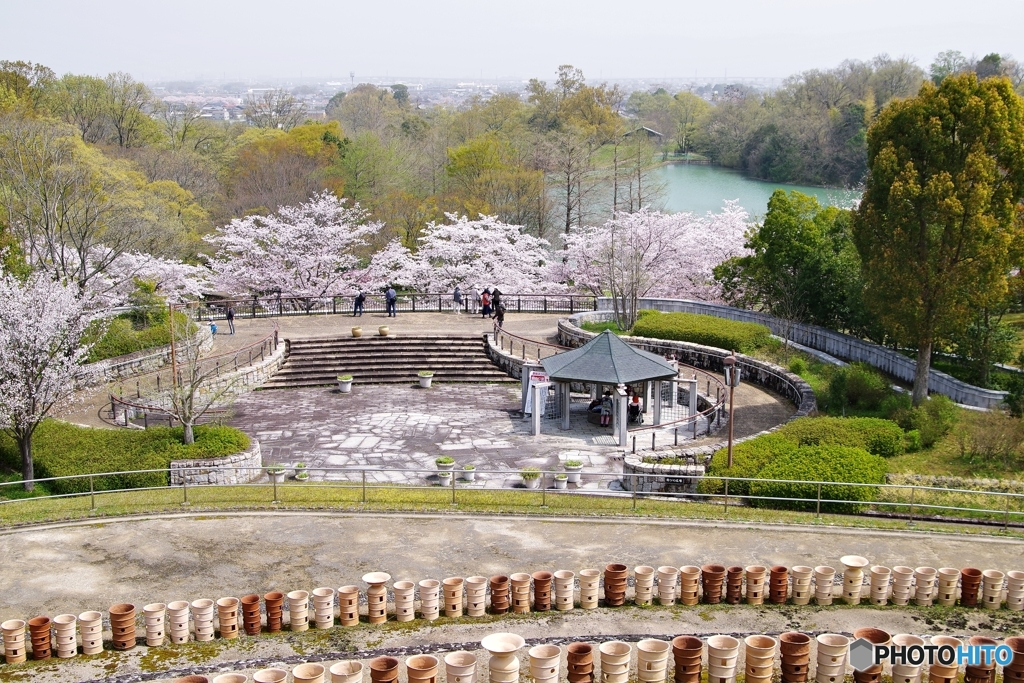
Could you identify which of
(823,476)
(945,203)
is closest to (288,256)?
(945,203)

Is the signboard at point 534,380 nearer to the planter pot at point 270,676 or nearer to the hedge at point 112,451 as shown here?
the hedge at point 112,451

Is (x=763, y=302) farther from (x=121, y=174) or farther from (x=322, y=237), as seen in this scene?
(x=121, y=174)

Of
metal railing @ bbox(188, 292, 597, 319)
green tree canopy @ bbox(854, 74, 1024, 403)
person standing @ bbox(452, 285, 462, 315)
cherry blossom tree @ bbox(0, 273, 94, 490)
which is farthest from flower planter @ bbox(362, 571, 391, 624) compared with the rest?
metal railing @ bbox(188, 292, 597, 319)

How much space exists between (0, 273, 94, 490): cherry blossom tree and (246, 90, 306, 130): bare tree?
69843mm

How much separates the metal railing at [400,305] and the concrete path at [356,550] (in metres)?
21.9

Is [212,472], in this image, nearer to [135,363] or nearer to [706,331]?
[135,363]

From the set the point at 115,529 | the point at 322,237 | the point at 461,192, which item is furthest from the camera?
the point at 461,192

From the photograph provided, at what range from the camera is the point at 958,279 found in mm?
23781

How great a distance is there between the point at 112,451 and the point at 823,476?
15907 millimetres

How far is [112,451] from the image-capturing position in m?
22.7

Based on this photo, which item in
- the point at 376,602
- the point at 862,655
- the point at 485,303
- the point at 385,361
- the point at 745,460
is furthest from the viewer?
the point at 485,303

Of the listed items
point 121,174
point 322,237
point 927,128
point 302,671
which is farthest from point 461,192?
point 302,671

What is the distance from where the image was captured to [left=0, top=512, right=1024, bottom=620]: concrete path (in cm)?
1602

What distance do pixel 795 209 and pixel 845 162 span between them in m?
49.1
